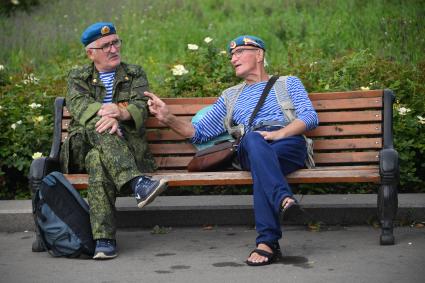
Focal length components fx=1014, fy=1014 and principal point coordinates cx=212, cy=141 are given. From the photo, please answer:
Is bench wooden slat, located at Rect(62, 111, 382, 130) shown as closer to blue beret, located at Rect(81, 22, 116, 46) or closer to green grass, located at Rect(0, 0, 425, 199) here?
green grass, located at Rect(0, 0, 425, 199)

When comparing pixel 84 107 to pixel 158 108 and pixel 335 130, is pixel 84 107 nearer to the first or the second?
pixel 158 108

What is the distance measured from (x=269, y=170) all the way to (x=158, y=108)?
45.8 inches

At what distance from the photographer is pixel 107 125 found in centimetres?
707

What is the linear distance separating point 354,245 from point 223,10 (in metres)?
6.16

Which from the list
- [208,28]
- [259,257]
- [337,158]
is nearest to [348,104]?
[337,158]

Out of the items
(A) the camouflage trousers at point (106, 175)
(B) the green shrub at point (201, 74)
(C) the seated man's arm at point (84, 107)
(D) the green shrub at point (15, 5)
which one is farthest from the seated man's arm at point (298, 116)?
(D) the green shrub at point (15, 5)

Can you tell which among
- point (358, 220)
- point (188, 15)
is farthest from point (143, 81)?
point (188, 15)

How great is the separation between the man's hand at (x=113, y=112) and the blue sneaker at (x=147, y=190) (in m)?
0.55

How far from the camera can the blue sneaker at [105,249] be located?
6.79 m

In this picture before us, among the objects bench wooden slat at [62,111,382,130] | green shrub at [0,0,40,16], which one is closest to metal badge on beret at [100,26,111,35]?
bench wooden slat at [62,111,382,130]

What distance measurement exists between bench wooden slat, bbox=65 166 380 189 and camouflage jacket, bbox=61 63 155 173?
1.01 feet

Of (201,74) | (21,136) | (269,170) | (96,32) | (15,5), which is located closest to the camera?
(269,170)

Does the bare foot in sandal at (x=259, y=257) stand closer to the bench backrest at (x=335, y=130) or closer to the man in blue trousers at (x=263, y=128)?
the man in blue trousers at (x=263, y=128)

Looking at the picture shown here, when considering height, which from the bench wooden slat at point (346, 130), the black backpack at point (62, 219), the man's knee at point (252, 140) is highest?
the man's knee at point (252, 140)
